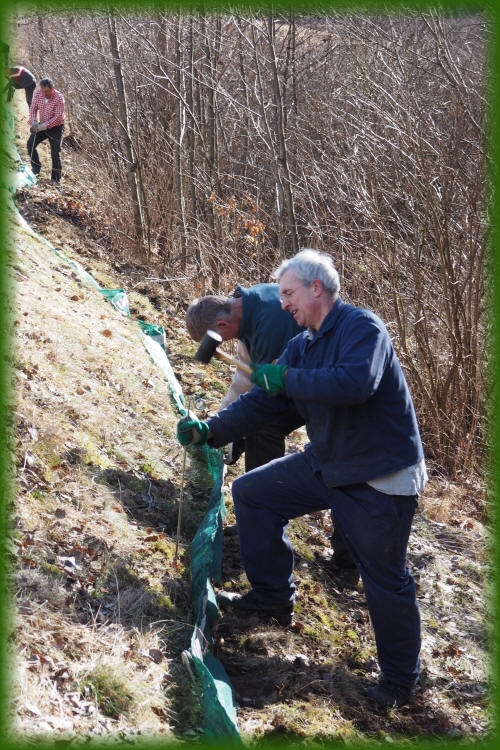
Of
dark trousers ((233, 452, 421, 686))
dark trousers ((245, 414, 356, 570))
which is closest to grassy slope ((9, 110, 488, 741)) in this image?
dark trousers ((245, 414, 356, 570))

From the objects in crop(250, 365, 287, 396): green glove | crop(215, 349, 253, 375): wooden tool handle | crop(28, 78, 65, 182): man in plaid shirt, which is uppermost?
crop(28, 78, 65, 182): man in plaid shirt

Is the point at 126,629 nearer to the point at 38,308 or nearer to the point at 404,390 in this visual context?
the point at 404,390

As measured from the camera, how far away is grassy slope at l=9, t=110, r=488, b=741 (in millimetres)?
3510

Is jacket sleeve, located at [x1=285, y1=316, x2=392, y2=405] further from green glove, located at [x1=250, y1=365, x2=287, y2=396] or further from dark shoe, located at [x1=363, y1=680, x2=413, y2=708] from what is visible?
dark shoe, located at [x1=363, y1=680, x2=413, y2=708]

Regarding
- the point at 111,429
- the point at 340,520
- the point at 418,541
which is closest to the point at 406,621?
the point at 340,520

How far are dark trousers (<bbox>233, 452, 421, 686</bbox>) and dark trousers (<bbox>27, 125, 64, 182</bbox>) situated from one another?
1117 cm

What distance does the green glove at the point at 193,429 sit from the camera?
434cm

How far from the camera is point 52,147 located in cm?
1377

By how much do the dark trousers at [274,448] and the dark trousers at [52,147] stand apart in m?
10.4

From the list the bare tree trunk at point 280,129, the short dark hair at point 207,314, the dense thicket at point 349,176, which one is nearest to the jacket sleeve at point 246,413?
the short dark hair at point 207,314

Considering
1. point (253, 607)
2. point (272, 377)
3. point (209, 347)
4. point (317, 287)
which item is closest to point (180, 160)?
point (209, 347)

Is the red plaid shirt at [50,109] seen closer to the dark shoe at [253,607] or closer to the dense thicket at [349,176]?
the dense thicket at [349,176]

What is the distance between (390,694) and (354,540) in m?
0.91

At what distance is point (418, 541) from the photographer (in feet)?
20.5
